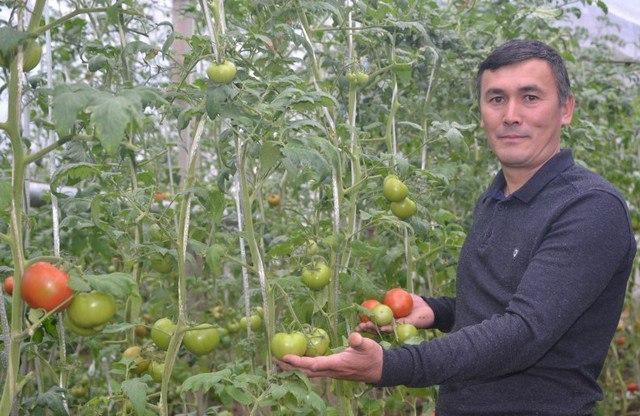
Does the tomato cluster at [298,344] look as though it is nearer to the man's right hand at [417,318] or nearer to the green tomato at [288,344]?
the green tomato at [288,344]

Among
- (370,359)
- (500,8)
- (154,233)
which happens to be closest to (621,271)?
(370,359)

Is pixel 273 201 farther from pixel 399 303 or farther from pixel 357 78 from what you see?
pixel 399 303

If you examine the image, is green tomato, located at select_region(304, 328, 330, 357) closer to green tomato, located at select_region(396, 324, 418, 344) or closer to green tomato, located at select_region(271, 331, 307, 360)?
green tomato, located at select_region(271, 331, 307, 360)

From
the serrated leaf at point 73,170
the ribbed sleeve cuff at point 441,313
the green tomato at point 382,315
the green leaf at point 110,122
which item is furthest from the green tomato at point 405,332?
the green leaf at point 110,122

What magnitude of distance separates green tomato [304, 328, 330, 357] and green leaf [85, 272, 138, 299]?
42 centimetres

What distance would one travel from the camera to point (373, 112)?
113 inches

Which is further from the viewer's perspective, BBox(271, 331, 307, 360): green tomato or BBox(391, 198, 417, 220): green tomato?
BBox(391, 198, 417, 220): green tomato

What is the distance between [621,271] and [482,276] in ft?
0.95

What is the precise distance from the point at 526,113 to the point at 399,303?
592mm

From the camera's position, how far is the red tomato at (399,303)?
6.36ft

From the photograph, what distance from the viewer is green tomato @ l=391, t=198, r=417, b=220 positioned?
2041 millimetres

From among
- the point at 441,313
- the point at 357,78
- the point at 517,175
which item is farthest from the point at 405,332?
the point at 357,78

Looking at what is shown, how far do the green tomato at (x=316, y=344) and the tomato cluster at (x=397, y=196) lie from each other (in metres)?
0.48

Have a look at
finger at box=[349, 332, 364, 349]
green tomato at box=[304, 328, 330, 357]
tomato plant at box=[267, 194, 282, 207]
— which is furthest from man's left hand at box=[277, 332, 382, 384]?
tomato plant at box=[267, 194, 282, 207]
